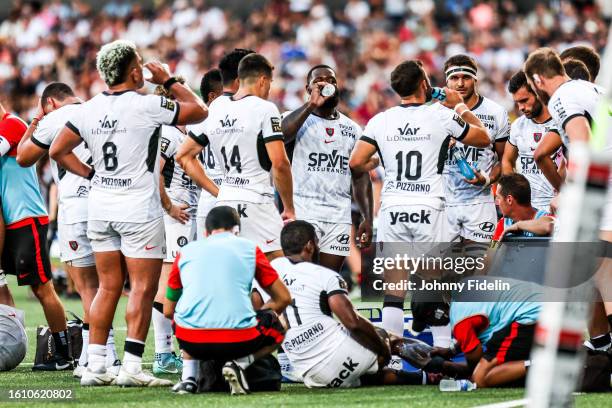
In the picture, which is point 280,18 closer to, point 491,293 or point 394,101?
point 394,101

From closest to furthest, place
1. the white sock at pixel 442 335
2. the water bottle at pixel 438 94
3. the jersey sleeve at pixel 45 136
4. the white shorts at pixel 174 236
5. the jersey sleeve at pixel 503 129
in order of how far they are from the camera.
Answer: the jersey sleeve at pixel 45 136 < the white sock at pixel 442 335 < the water bottle at pixel 438 94 < the white shorts at pixel 174 236 < the jersey sleeve at pixel 503 129

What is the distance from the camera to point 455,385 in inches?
343

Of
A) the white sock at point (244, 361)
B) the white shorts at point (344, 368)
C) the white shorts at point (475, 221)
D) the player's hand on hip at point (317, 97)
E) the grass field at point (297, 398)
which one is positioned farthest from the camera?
the white shorts at point (475, 221)

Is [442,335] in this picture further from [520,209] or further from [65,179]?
[65,179]

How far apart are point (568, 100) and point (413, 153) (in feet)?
6.39

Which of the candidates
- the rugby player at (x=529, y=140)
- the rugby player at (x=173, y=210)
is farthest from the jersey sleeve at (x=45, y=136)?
the rugby player at (x=529, y=140)

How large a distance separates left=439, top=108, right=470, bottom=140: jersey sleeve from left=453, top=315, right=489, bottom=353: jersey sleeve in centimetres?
214

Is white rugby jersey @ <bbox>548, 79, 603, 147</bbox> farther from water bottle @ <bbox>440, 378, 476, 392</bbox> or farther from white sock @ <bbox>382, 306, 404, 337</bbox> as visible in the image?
white sock @ <bbox>382, 306, 404, 337</bbox>

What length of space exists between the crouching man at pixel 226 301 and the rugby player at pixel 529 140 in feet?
11.9

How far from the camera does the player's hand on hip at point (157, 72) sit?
928cm

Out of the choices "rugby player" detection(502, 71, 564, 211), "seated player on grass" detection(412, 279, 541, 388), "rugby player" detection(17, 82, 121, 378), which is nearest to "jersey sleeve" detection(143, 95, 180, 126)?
"rugby player" detection(17, 82, 121, 378)

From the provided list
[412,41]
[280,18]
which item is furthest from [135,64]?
[280,18]

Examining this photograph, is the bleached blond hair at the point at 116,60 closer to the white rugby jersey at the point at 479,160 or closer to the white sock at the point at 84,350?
the white sock at the point at 84,350

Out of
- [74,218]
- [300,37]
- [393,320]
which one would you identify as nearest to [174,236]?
[74,218]
